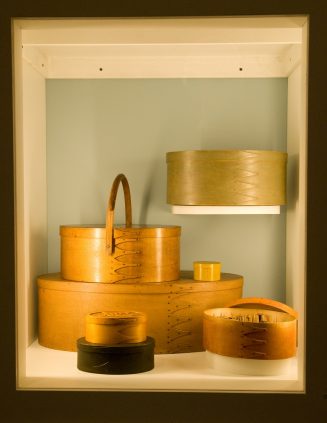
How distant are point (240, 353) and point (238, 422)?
151 mm

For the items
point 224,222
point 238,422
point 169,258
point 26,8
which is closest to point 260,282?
point 224,222

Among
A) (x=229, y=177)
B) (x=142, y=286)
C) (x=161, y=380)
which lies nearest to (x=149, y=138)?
(x=229, y=177)

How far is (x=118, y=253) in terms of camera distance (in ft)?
4.46

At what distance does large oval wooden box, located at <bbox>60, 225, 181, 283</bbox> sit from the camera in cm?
136

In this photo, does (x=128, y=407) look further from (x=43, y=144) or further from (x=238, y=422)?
(x=43, y=144)

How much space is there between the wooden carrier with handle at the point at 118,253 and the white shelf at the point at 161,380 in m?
0.20

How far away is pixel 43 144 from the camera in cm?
164

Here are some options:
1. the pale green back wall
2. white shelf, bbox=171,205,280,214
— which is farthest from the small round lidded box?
the pale green back wall

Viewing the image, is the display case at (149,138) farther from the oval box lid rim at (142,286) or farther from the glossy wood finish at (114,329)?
the glossy wood finish at (114,329)

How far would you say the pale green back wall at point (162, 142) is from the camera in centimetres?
164

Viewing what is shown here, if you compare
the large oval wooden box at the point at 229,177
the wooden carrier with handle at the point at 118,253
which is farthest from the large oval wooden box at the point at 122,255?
the large oval wooden box at the point at 229,177

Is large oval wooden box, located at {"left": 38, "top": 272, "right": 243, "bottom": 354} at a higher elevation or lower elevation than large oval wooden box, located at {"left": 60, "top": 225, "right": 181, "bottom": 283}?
lower

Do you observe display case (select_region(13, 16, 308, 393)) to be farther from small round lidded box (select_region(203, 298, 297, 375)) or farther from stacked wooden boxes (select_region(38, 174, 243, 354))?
small round lidded box (select_region(203, 298, 297, 375))

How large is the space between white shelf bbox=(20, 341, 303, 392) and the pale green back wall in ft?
1.40
